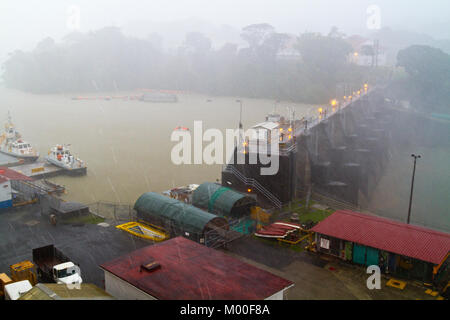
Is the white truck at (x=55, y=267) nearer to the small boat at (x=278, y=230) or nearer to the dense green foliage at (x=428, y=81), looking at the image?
the small boat at (x=278, y=230)

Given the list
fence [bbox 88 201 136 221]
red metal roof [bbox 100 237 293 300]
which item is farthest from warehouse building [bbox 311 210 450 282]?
fence [bbox 88 201 136 221]

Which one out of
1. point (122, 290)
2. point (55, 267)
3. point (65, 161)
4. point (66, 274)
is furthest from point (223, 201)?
point (65, 161)

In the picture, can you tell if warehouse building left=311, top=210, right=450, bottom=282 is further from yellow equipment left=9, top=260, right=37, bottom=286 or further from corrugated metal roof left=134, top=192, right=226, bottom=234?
yellow equipment left=9, top=260, right=37, bottom=286

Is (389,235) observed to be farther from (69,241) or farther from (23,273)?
(23,273)

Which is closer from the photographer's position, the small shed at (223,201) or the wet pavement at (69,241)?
the wet pavement at (69,241)

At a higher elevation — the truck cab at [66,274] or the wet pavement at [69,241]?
the truck cab at [66,274]

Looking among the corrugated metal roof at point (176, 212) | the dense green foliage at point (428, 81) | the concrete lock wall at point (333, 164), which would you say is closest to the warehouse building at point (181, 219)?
the corrugated metal roof at point (176, 212)
